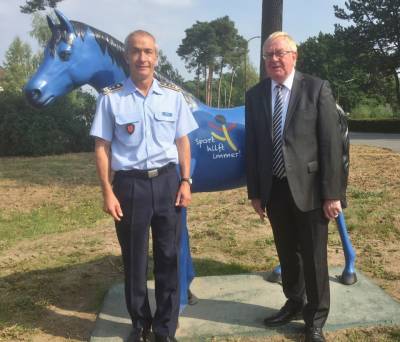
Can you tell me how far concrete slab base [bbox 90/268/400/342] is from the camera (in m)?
3.31

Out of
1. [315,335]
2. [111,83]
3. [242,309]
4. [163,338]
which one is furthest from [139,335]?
[111,83]

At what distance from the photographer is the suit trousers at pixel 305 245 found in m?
2.96

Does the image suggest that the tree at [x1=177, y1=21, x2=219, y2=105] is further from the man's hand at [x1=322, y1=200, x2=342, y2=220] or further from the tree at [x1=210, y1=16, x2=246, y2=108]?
the man's hand at [x1=322, y1=200, x2=342, y2=220]

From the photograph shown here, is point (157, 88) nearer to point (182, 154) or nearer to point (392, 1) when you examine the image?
point (182, 154)

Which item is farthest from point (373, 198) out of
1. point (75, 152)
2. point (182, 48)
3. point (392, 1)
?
point (182, 48)

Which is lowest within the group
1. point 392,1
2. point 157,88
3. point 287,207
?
point 287,207

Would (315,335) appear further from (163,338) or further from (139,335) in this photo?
(139,335)

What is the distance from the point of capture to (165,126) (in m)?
→ 2.75

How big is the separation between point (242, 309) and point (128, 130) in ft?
6.06

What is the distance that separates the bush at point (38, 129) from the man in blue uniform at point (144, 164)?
44.6ft

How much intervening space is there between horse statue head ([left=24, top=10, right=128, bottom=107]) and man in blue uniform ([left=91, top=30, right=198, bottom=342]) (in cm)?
66

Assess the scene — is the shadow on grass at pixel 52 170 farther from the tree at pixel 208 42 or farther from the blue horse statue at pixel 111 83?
the tree at pixel 208 42

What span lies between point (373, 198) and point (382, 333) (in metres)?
4.51

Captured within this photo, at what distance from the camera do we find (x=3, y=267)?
16.5 feet
